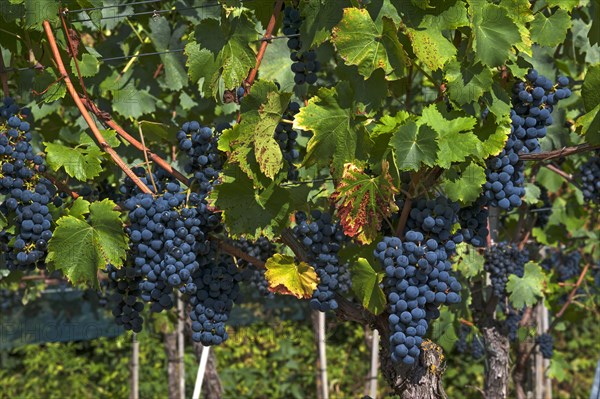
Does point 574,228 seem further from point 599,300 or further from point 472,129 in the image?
point 472,129

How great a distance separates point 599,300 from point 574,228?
594 millimetres

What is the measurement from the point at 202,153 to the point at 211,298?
1.65 feet

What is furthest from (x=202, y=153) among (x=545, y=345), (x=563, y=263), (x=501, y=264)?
(x=563, y=263)

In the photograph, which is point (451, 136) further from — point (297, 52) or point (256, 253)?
point (256, 253)

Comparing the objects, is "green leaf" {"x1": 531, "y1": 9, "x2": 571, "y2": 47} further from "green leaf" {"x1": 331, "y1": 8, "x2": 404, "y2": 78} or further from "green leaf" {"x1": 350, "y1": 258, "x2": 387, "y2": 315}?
"green leaf" {"x1": 350, "y1": 258, "x2": 387, "y2": 315}

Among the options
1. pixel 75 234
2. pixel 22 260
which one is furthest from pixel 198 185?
pixel 22 260

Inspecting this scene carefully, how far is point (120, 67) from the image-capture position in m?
4.32

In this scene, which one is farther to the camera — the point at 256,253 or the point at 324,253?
the point at 256,253

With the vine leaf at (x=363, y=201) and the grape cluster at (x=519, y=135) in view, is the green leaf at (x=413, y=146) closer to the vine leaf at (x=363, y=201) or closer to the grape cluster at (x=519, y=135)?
the vine leaf at (x=363, y=201)

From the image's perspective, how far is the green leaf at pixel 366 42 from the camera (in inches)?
101

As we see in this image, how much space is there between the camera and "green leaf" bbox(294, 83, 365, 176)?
8.54 ft

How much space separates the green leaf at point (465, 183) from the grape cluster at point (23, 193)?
134cm

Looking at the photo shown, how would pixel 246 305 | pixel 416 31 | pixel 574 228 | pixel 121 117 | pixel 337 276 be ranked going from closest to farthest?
pixel 416 31, pixel 337 276, pixel 121 117, pixel 574 228, pixel 246 305

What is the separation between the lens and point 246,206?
2.76 meters
